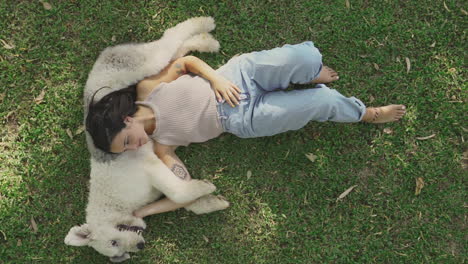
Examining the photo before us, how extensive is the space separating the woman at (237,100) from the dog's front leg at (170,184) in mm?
217

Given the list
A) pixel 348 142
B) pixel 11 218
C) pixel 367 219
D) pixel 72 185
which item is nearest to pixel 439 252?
pixel 367 219

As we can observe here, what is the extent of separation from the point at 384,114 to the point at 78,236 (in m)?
3.30

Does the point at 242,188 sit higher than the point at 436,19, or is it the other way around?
the point at 436,19

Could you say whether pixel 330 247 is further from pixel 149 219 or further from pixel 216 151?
pixel 149 219

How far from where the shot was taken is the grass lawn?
3695 millimetres

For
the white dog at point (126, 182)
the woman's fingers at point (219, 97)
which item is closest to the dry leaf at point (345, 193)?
the white dog at point (126, 182)

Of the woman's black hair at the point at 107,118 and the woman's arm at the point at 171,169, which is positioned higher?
the woman's black hair at the point at 107,118

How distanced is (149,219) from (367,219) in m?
2.33

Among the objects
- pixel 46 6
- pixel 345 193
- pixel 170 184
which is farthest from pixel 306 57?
pixel 46 6

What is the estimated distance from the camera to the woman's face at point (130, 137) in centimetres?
305

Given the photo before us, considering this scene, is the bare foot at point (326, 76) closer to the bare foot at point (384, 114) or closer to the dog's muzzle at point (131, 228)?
the bare foot at point (384, 114)

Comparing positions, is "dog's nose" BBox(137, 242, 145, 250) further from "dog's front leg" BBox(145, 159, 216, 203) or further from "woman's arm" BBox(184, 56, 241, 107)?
"woman's arm" BBox(184, 56, 241, 107)

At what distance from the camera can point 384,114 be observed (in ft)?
12.0

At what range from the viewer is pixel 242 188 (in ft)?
12.5
